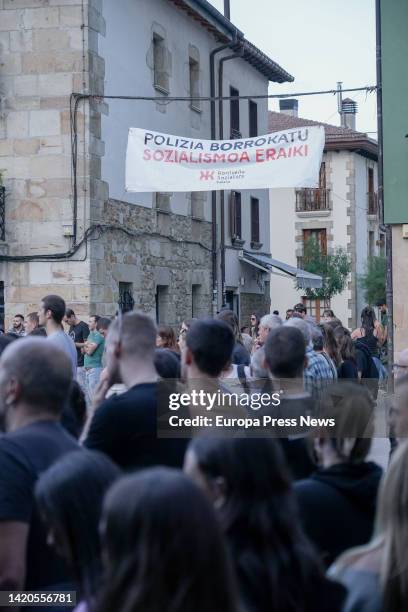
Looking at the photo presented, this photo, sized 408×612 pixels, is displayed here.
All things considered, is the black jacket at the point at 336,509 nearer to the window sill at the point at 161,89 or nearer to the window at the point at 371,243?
the window sill at the point at 161,89

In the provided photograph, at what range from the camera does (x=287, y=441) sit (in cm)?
509

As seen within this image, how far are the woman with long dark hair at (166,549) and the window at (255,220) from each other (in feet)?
93.4

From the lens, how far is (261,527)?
2.60 m

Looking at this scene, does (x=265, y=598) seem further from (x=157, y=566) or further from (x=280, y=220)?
(x=280, y=220)

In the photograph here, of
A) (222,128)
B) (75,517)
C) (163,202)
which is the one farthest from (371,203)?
(75,517)

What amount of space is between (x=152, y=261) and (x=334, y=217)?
2434 cm

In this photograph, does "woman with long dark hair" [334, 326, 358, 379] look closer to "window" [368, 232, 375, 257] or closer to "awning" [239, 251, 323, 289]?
"awning" [239, 251, 323, 289]

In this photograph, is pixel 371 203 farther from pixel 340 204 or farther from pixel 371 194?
pixel 340 204

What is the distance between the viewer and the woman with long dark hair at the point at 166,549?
6.93 feet

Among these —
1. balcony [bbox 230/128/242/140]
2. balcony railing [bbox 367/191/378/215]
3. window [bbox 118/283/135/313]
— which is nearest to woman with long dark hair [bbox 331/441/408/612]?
window [bbox 118/283/135/313]

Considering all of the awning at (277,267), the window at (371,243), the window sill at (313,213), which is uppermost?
the window sill at (313,213)

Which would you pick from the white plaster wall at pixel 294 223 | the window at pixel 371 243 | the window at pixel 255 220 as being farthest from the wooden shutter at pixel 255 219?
the window at pixel 371 243

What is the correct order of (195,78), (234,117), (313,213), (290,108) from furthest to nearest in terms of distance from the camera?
(290,108)
(313,213)
(234,117)
(195,78)

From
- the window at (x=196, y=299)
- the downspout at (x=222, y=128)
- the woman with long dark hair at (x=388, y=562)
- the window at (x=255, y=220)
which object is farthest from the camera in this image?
the window at (x=255, y=220)
